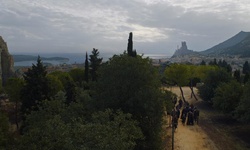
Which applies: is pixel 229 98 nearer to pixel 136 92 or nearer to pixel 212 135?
pixel 212 135

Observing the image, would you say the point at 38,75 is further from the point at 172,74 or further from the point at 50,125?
the point at 172,74

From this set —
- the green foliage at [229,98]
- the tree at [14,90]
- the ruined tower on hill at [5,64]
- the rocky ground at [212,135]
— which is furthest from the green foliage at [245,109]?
the ruined tower on hill at [5,64]

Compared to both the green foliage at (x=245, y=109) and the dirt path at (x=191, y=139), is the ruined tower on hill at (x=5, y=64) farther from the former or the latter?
the green foliage at (x=245, y=109)

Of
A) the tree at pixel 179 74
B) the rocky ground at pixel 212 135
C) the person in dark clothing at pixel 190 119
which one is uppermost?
the tree at pixel 179 74

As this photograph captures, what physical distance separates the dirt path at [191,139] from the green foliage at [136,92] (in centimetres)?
401

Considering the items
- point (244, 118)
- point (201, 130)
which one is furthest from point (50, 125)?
point (244, 118)

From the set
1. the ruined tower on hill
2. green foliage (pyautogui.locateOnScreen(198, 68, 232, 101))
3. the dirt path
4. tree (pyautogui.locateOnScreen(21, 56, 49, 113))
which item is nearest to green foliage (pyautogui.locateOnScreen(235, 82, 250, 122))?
the dirt path

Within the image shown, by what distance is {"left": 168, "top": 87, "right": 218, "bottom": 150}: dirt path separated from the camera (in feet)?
81.3

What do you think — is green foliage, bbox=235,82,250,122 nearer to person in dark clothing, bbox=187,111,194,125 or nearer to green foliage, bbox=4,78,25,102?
person in dark clothing, bbox=187,111,194,125

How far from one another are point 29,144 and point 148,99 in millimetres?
10073

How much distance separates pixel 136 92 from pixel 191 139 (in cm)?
793

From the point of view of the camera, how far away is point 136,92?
2214 cm

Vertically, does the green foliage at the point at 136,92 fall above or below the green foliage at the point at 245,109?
above

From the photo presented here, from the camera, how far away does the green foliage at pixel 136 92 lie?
70.8 ft
